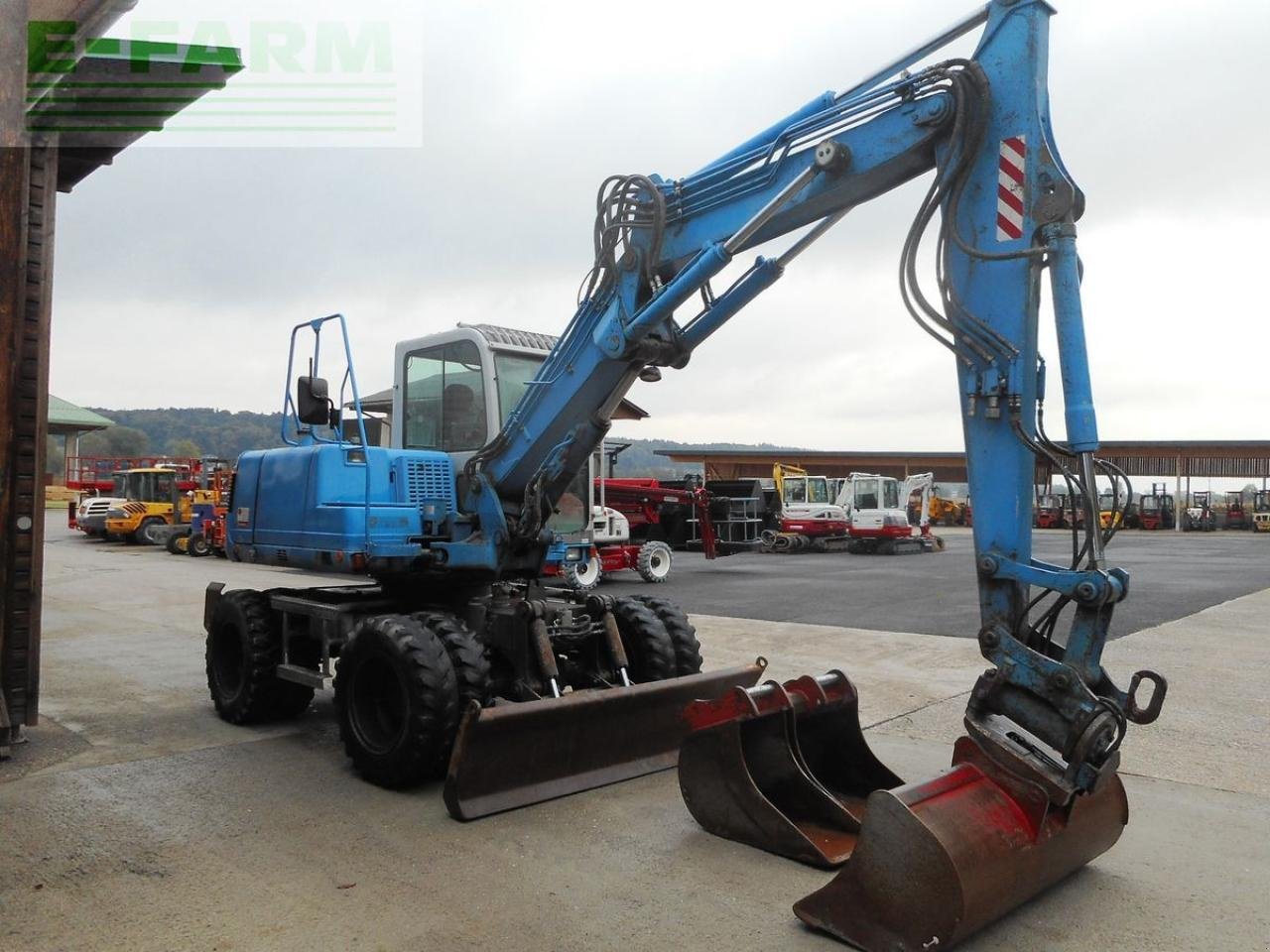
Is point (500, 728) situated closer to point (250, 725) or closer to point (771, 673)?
point (250, 725)

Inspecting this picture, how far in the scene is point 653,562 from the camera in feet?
59.2

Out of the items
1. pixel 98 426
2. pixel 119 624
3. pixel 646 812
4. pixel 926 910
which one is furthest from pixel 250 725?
pixel 98 426

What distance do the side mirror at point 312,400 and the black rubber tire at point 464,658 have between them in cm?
141

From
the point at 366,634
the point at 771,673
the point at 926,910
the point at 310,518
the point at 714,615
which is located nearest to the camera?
the point at 926,910

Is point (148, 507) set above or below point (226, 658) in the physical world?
above

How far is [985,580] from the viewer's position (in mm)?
4152

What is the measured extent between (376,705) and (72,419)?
4878 centimetres

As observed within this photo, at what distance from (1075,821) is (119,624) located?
11247 millimetres

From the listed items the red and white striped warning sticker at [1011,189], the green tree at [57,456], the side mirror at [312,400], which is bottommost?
the side mirror at [312,400]

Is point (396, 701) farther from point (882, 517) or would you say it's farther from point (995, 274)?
point (882, 517)

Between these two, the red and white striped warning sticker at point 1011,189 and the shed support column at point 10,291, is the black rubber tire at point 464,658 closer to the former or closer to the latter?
the shed support column at point 10,291

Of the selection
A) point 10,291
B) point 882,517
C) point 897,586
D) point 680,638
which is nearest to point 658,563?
point 897,586

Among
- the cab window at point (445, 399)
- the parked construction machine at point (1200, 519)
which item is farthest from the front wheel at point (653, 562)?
the parked construction machine at point (1200, 519)

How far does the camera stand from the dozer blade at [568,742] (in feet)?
16.0
